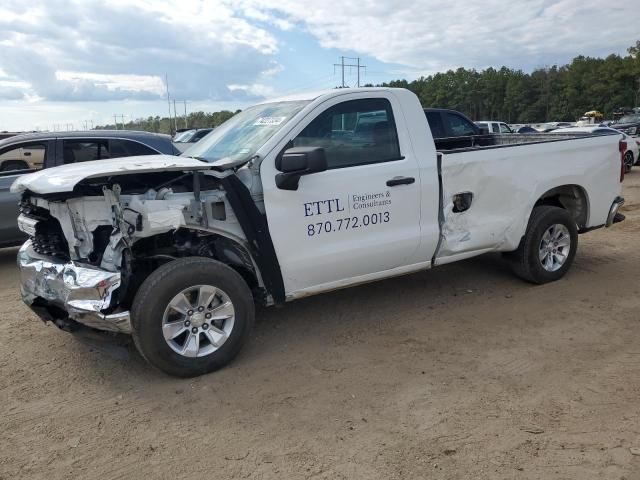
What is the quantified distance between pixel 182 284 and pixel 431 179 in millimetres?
2311

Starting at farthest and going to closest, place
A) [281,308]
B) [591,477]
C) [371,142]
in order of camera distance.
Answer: [281,308], [371,142], [591,477]

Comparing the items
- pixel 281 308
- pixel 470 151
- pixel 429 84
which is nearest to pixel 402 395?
pixel 281 308

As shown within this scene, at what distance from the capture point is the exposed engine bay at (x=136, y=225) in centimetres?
372

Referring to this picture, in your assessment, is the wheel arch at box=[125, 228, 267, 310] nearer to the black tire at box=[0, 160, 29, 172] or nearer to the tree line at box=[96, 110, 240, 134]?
the black tire at box=[0, 160, 29, 172]

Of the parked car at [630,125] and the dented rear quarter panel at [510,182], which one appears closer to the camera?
the dented rear quarter panel at [510,182]

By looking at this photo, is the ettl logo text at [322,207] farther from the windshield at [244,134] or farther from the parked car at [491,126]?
the parked car at [491,126]

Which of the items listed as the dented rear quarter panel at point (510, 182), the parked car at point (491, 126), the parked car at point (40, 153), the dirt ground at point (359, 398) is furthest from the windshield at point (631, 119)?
the parked car at point (40, 153)

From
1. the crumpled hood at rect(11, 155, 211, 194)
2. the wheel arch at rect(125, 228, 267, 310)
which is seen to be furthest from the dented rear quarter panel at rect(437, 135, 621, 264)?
the crumpled hood at rect(11, 155, 211, 194)

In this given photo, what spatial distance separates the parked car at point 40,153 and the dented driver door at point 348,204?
13.6 ft

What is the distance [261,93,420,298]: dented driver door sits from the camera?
4121 mm

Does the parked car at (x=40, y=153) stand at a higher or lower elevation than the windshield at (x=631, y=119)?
lower

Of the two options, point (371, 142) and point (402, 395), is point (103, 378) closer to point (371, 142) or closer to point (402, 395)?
point (402, 395)

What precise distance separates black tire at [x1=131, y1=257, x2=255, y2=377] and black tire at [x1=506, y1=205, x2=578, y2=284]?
307 centimetres

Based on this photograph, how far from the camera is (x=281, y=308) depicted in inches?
207
